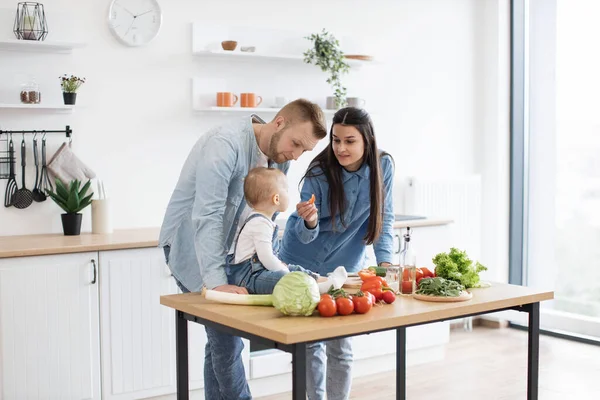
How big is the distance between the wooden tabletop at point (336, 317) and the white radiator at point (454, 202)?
265 cm

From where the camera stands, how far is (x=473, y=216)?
5.84 m

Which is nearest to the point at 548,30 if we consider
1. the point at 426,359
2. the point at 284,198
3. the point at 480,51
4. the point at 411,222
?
the point at 480,51

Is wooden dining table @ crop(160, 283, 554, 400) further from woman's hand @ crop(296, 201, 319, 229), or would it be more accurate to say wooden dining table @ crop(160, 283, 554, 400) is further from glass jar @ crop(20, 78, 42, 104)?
glass jar @ crop(20, 78, 42, 104)

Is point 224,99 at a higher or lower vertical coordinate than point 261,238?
higher

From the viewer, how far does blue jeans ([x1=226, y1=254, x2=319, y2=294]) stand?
8.80 ft

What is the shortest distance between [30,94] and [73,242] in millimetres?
823

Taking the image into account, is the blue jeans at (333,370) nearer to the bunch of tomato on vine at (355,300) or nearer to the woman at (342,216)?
the woman at (342,216)

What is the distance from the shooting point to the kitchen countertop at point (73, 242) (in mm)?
3689

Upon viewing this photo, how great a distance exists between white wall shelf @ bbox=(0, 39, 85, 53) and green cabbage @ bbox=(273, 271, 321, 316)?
7.66ft

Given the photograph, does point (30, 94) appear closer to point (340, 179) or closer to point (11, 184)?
point (11, 184)

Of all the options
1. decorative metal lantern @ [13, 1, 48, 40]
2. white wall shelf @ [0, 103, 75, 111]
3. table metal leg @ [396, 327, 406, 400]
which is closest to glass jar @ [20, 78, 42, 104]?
white wall shelf @ [0, 103, 75, 111]

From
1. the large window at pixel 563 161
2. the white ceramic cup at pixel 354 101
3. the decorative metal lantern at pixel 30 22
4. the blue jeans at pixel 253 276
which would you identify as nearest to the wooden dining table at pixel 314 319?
the blue jeans at pixel 253 276

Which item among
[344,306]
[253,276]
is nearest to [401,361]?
[253,276]

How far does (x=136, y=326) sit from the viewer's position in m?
3.98
